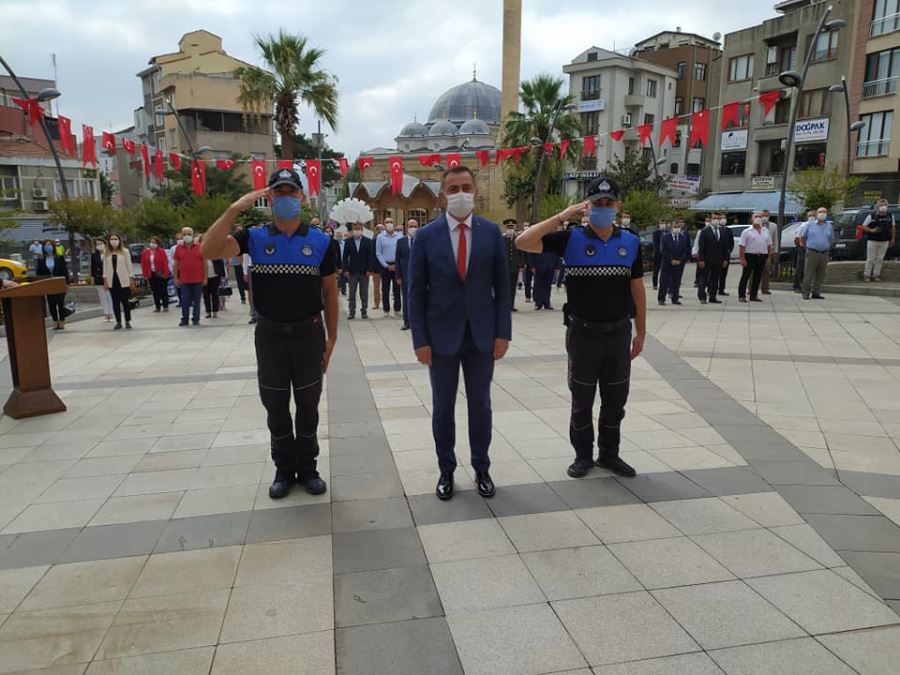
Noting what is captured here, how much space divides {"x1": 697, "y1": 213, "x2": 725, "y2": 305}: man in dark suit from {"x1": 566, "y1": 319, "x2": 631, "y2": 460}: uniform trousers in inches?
395

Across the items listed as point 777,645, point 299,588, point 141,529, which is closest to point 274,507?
point 141,529

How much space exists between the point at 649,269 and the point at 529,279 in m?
10.6

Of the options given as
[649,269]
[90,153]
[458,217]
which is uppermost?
[90,153]

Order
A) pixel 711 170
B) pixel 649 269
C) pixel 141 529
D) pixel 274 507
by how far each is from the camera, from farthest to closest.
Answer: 1. pixel 711 170
2. pixel 649 269
3. pixel 274 507
4. pixel 141 529

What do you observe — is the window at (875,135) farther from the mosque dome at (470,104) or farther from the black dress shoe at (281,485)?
the mosque dome at (470,104)

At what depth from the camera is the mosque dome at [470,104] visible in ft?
234

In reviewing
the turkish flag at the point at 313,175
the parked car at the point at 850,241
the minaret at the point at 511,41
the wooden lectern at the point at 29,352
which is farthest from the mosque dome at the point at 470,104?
the wooden lectern at the point at 29,352

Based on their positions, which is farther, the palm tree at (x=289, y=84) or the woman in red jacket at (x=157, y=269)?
the palm tree at (x=289, y=84)

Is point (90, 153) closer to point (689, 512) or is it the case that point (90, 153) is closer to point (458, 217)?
point (458, 217)

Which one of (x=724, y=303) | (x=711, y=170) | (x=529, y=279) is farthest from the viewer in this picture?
(x=711, y=170)

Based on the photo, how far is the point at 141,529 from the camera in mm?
3666

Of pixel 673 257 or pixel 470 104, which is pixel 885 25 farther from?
pixel 470 104

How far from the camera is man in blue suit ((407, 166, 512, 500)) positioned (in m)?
3.76

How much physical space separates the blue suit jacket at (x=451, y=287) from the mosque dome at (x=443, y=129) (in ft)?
215
